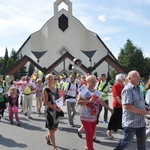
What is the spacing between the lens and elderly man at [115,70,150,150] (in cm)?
468

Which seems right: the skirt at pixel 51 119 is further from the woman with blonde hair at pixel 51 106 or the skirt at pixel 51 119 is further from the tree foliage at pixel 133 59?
the tree foliage at pixel 133 59

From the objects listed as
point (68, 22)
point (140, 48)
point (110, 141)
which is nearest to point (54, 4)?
point (68, 22)

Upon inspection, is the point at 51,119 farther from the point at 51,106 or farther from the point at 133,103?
the point at 133,103

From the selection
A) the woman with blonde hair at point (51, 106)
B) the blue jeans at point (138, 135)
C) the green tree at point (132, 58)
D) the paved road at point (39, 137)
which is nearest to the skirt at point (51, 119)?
the woman with blonde hair at point (51, 106)

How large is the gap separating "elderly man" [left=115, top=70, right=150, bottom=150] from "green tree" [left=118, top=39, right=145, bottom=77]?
48.6 metres

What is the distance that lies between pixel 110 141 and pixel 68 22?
188ft

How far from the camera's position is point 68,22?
62.9 m

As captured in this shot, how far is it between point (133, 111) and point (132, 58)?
163 feet

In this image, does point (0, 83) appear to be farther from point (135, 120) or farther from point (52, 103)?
point (135, 120)

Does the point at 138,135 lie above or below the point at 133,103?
below

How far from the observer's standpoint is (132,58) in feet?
174

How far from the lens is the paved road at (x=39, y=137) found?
22.0 ft

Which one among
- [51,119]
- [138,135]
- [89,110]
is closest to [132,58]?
[51,119]

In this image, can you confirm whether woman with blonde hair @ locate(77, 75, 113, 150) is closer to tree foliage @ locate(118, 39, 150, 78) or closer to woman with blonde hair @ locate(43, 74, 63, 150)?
woman with blonde hair @ locate(43, 74, 63, 150)
